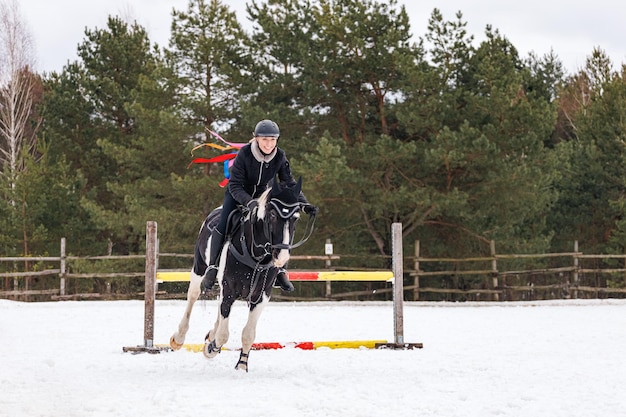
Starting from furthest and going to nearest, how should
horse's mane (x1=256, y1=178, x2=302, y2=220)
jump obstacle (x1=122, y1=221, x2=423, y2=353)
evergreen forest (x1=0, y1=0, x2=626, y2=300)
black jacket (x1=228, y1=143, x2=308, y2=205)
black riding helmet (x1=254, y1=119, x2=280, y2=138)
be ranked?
evergreen forest (x1=0, y1=0, x2=626, y2=300), jump obstacle (x1=122, y1=221, x2=423, y2=353), black jacket (x1=228, y1=143, x2=308, y2=205), black riding helmet (x1=254, y1=119, x2=280, y2=138), horse's mane (x1=256, y1=178, x2=302, y2=220)

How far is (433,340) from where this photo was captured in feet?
37.3

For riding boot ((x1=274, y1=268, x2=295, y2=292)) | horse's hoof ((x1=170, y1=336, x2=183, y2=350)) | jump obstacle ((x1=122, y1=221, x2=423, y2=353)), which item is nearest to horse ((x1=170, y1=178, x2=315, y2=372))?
riding boot ((x1=274, y1=268, x2=295, y2=292))

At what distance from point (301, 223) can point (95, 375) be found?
17015 mm

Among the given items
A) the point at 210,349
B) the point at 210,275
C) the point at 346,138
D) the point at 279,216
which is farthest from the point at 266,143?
the point at 346,138

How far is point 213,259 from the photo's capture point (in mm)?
7730

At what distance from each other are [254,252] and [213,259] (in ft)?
2.38

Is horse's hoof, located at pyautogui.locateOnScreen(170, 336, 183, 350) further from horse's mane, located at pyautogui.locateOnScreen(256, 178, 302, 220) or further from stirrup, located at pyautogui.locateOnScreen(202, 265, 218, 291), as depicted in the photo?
horse's mane, located at pyautogui.locateOnScreen(256, 178, 302, 220)

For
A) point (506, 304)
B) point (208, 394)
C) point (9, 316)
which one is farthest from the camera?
point (506, 304)

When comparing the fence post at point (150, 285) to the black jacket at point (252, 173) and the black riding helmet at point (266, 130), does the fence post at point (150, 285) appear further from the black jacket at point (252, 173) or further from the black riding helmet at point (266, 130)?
the black riding helmet at point (266, 130)

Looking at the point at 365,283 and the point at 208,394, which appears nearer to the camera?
the point at 208,394

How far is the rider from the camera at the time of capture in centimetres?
738

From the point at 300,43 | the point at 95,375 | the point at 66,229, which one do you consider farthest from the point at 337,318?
the point at 66,229

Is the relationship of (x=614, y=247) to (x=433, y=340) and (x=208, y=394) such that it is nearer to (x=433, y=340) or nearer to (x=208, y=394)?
(x=433, y=340)

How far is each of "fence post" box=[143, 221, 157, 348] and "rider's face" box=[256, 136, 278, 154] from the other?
2577 millimetres
